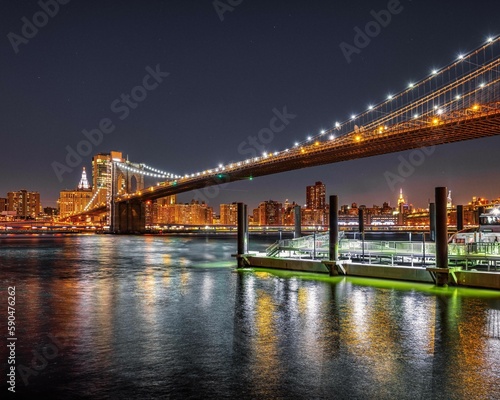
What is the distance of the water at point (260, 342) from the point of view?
8195 millimetres

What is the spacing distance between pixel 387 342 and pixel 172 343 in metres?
4.64

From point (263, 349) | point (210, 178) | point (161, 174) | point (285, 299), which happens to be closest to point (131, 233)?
point (161, 174)

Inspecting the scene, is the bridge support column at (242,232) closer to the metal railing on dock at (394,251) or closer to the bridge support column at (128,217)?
the metal railing on dock at (394,251)

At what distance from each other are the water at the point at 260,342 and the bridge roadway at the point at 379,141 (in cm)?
1890

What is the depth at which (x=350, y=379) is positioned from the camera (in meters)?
8.48

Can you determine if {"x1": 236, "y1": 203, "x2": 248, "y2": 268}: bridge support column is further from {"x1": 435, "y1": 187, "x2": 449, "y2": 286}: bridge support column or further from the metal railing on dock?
{"x1": 435, "y1": 187, "x2": 449, "y2": 286}: bridge support column

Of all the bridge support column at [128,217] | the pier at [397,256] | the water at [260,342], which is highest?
the bridge support column at [128,217]

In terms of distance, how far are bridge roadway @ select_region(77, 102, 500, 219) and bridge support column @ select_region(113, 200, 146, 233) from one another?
3004cm

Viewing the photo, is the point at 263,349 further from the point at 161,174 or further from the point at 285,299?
the point at 161,174

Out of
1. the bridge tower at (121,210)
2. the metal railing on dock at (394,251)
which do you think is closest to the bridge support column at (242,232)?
the metal railing on dock at (394,251)

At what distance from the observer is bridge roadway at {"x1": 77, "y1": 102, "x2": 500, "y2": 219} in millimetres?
33938

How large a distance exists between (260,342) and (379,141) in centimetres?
3399

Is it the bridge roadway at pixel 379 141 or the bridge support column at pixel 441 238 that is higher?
the bridge roadway at pixel 379 141

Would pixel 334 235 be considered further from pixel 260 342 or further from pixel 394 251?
pixel 260 342
